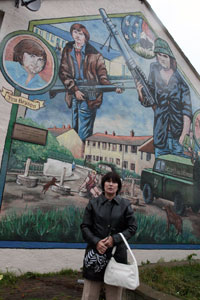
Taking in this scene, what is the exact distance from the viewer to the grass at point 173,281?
3.93 meters

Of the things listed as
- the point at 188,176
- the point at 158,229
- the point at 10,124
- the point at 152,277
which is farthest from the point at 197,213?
the point at 10,124

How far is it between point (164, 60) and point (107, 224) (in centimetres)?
653

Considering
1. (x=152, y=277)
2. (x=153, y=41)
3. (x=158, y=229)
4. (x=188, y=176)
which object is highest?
(x=153, y=41)

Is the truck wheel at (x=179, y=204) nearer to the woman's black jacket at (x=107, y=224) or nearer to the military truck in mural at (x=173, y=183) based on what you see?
the military truck in mural at (x=173, y=183)

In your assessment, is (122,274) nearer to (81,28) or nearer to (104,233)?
(104,233)

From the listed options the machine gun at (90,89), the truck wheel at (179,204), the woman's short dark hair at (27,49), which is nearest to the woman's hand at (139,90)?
the machine gun at (90,89)

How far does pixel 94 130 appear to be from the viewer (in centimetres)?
641

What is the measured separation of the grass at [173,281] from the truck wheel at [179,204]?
7.68 feet

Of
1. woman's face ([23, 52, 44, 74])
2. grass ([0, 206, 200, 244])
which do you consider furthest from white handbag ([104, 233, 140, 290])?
woman's face ([23, 52, 44, 74])

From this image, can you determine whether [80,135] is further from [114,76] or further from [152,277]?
[152,277]

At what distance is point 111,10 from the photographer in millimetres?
7199

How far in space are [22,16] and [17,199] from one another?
357 centimetres

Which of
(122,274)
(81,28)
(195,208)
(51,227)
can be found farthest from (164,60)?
(122,274)

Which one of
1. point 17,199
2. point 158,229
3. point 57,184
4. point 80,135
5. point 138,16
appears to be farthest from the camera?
point 138,16
